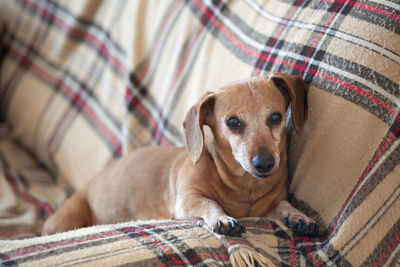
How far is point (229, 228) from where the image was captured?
1.31 metres

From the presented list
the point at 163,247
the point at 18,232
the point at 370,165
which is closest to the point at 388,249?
the point at 370,165

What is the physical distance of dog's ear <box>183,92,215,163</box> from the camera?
155cm

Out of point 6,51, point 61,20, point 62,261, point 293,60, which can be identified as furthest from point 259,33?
point 6,51

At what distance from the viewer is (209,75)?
74.4 inches

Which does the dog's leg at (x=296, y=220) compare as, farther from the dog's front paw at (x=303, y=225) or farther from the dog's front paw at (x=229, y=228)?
the dog's front paw at (x=229, y=228)

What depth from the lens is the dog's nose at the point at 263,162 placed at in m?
1.38

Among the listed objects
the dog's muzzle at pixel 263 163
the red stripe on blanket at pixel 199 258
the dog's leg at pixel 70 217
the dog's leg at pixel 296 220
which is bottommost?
the dog's leg at pixel 70 217

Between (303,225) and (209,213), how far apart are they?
10.8 inches

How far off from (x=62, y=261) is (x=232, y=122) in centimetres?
66

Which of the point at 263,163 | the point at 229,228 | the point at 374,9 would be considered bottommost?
the point at 229,228

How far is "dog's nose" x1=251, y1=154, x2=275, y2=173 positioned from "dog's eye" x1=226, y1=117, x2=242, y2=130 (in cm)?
15

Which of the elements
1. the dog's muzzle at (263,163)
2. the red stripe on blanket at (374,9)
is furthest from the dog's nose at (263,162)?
the red stripe on blanket at (374,9)

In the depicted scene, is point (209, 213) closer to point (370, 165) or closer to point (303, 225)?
point (303, 225)

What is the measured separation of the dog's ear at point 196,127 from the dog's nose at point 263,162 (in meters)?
0.23
